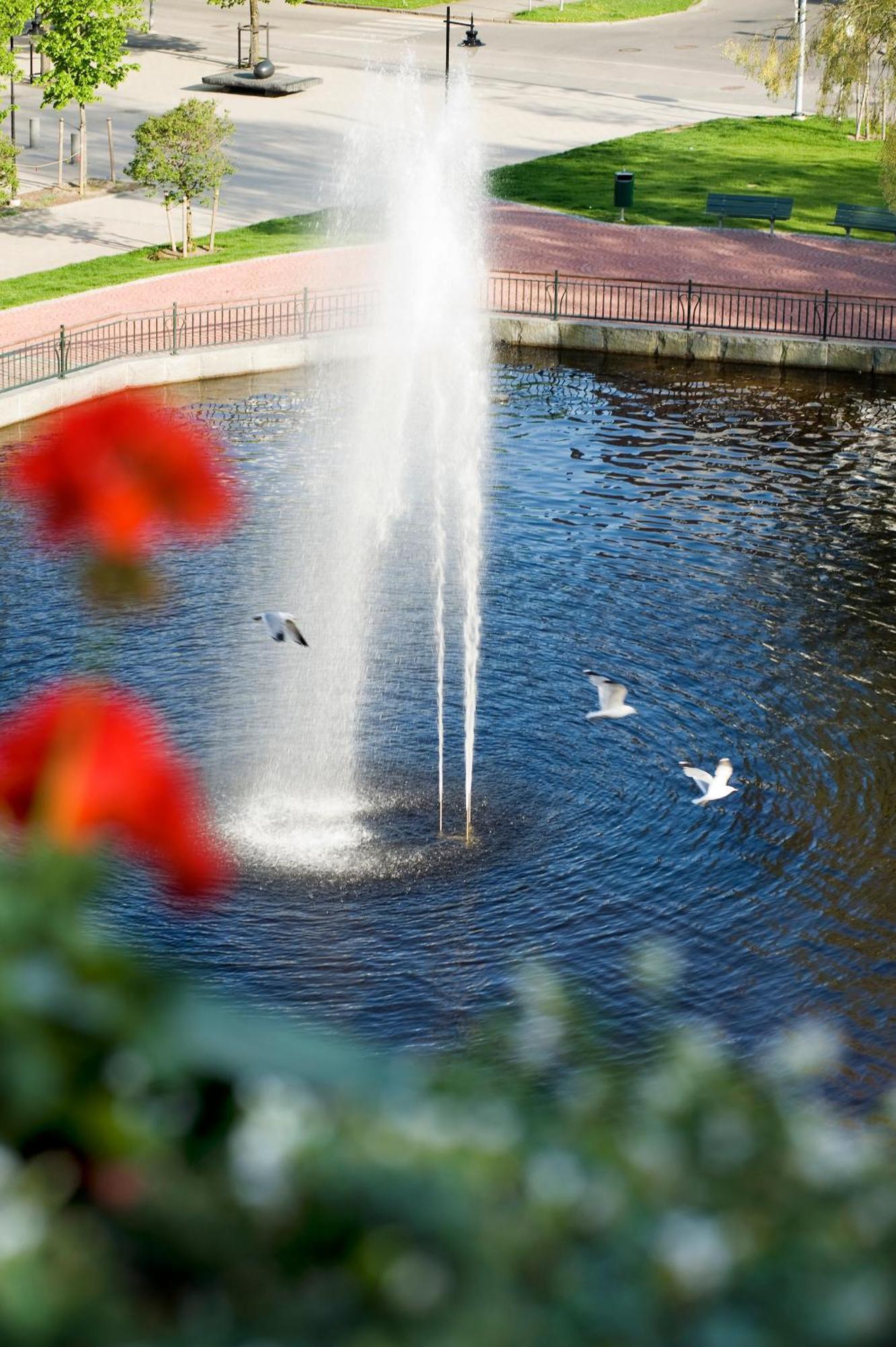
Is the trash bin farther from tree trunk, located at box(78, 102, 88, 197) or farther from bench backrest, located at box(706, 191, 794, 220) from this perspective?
tree trunk, located at box(78, 102, 88, 197)

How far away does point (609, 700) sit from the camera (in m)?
14.0

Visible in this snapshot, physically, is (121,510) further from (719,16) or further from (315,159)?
(719,16)

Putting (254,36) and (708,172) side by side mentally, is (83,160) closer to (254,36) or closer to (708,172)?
(254,36)

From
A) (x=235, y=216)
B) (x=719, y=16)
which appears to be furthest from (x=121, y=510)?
(x=719, y=16)

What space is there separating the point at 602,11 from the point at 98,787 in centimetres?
5779

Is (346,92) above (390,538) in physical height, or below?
above

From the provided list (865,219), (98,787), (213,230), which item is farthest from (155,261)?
(98,787)

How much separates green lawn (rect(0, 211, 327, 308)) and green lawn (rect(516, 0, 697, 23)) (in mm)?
25167

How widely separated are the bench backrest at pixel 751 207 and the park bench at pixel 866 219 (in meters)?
0.94

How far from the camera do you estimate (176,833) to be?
2.50 metres

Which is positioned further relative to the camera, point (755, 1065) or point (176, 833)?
point (755, 1065)

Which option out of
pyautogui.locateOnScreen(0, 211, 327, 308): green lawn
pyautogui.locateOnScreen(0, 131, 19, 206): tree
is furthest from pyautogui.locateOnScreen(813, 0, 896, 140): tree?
pyautogui.locateOnScreen(0, 131, 19, 206): tree

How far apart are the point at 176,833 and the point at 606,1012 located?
8.11 meters

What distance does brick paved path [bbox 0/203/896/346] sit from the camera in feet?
89.4
